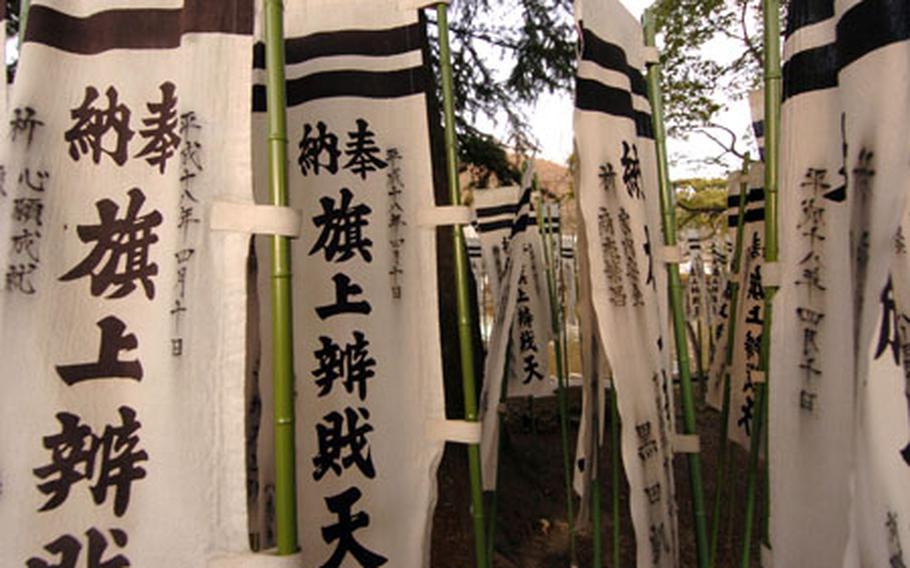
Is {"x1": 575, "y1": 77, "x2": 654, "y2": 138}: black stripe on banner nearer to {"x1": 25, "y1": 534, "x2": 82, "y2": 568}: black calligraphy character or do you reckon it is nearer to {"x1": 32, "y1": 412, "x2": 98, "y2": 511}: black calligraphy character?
{"x1": 32, "y1": 412, "x2": 98, "y2": 511}: black calligraphy character

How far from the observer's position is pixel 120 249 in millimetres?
1610

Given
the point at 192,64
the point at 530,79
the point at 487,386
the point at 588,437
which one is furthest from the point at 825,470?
the point at 530,79

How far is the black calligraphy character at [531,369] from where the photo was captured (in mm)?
6332

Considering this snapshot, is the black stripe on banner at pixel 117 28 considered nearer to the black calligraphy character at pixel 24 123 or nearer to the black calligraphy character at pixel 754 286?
the black calligraphy character at pixel 24 123

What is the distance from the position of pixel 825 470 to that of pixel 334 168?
6.10 feet

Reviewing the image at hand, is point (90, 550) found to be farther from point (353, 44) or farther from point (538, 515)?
point (538, 515)

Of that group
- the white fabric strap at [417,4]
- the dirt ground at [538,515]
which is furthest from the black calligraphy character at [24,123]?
the dirt ground at [538,515]

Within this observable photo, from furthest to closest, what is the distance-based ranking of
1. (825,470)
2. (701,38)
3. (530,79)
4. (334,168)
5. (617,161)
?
1. (701,38)
2. (530,79)
3. (334,168)
4. (617,161)
5. (825,470)

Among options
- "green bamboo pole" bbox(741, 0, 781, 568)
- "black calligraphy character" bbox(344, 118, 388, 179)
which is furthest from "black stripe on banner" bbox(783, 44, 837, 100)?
"black calligraphy character" bbox(344, 118, 388, 179)

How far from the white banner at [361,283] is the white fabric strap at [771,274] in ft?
3.84

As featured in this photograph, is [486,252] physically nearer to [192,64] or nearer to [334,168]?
[334,168]

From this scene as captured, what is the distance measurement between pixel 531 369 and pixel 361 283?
4.40 metres

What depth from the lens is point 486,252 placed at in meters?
6.61

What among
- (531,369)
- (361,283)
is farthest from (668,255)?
(531,369)
